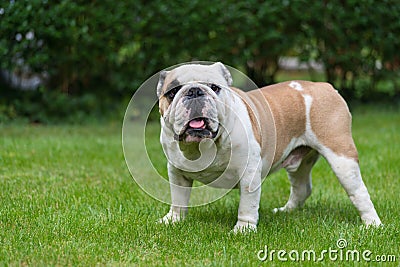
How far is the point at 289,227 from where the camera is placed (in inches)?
176

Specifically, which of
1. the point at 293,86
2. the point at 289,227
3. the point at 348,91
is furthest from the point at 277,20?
the point at 289,227

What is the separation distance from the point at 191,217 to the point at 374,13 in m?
5.77

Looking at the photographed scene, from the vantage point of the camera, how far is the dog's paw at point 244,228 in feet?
13.9

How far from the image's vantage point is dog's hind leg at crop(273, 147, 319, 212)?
4785 millimetres

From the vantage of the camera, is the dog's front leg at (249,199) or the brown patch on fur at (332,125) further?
the brown patch on fur at (332,125)

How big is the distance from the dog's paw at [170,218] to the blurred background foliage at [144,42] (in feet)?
14.0

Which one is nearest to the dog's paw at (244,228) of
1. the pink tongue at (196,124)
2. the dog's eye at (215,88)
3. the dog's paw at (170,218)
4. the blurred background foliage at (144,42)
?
the dog's paw at (170,218)

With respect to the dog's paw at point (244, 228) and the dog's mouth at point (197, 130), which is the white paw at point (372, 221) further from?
the dog's mouth at point (197, 130)

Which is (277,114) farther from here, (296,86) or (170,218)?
(170,218)

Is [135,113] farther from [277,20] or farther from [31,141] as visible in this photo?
[277,20]

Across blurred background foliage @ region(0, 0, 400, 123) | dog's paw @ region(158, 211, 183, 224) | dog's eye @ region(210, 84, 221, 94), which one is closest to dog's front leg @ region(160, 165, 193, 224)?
dog's paw @ region(158, 211, 183, 224)

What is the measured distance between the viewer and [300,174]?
16.6ft

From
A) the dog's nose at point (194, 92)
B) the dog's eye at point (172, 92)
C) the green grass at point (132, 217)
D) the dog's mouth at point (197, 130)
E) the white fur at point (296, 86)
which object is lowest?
the green grass at point (132, 217)

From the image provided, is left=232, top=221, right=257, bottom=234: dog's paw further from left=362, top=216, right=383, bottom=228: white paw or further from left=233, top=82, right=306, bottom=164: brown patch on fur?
left=362, top=216, right=383, bottom=228: white paw
